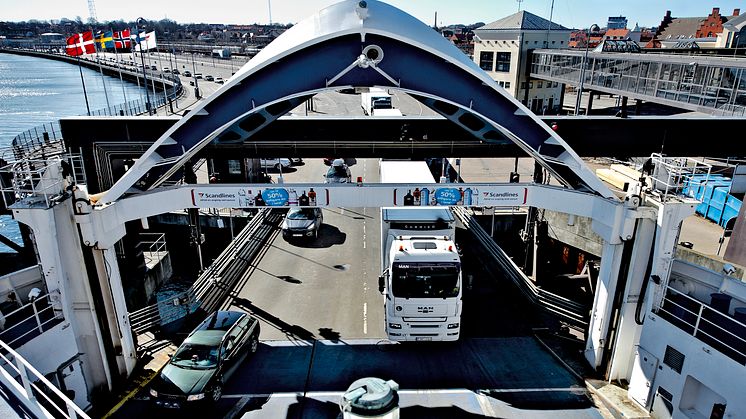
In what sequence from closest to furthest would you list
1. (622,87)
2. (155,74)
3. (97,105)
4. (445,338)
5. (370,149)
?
(445,338) < (370,149) < (622,87) < (97,105) < (155,74)

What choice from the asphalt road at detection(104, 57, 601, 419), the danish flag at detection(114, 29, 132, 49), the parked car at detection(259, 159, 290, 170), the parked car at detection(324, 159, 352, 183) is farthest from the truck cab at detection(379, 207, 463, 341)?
the danish flag at detection(114, 29, 132, 49)

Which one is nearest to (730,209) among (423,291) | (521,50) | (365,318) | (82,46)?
(423,291)

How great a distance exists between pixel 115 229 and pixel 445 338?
10.4m

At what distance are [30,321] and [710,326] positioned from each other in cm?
1744

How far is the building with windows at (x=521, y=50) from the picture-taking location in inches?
2029

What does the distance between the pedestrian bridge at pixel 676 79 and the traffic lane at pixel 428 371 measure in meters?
20.0

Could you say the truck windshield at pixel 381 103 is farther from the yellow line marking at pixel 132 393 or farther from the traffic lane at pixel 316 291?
the yellow line marking at pixel 132 393

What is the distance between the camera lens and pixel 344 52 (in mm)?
12734

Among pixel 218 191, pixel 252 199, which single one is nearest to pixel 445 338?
pixel 252 199

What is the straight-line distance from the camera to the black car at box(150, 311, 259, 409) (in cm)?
1171

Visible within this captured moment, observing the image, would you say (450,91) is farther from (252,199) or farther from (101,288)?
(101,288)

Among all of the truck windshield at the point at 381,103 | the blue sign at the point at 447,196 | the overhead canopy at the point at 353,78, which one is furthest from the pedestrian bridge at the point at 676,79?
the blue sign at the point at 447,196

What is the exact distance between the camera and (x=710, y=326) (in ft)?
37.5

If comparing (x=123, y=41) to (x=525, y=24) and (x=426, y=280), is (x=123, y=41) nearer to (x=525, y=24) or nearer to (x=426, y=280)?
(x=525, y=24)
